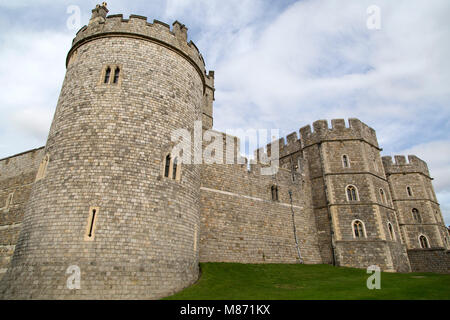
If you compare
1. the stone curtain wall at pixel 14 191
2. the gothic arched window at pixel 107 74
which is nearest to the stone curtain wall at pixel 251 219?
the gothic arched window at pixel 107 74

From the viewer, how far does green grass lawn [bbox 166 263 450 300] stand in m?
8.85

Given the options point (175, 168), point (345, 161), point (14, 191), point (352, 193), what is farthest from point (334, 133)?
point (14, 191)

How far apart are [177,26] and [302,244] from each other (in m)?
14.7

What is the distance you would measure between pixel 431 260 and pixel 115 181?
22.7 meters

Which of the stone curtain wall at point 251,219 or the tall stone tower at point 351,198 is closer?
the stone curtain wall at point 251,219

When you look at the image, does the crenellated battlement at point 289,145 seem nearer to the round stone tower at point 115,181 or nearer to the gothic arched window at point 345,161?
the gothic arched window at point 345,161

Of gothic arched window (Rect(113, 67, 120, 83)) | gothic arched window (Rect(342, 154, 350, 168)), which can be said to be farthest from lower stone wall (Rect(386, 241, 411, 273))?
gothic arched window (Rect(113, 67, 120, 83))

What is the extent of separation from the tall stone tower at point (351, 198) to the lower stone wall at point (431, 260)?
9.76 ft

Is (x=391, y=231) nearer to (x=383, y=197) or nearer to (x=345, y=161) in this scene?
(x=383, y=197)

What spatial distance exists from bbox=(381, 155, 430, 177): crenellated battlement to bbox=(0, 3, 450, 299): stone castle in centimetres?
545

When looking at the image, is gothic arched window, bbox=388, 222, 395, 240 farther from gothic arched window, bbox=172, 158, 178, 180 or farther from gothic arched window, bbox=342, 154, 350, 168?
gothic arched window, bbox=172, 158, 178, 180

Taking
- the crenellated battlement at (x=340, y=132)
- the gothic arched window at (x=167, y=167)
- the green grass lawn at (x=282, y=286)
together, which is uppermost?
the crenellated battlement at (x=340, y=132)

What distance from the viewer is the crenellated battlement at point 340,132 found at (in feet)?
67.0
